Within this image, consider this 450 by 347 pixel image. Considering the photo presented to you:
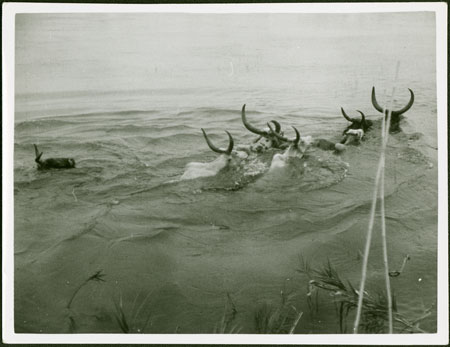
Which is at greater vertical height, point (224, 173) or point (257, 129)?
point (257, 129)

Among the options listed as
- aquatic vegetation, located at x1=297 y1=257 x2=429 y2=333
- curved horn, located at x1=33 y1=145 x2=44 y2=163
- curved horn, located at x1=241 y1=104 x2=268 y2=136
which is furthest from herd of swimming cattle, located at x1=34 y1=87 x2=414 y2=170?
curved horn, located at x1=33 y1=145 x2=44 y2=163

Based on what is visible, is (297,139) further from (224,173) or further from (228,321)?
(228,321)

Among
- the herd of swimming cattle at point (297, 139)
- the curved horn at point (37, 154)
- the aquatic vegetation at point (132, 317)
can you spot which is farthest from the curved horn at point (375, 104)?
the curved horn at point (37, 154)

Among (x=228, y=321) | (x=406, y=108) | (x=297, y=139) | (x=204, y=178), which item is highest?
(x=406, y=108)

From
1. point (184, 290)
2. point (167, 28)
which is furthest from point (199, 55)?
point (184, 290)

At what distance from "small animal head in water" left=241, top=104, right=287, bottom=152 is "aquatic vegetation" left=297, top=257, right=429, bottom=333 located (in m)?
0.50

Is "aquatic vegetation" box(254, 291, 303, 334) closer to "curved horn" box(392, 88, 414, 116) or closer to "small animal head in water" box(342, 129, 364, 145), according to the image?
"small animal head in water" box(342, 129, 364, 145)

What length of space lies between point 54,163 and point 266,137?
756mm

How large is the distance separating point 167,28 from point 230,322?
42.0 inches

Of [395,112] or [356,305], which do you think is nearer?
[356,305]

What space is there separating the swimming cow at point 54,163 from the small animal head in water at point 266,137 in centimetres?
63

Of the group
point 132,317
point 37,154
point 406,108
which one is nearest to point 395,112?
point 406,108

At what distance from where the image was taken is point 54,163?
1.86m

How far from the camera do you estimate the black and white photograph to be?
1836 millimetres
